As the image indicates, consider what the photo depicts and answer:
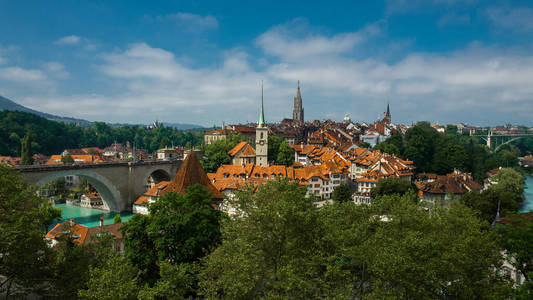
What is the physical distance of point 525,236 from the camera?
11.7 meters

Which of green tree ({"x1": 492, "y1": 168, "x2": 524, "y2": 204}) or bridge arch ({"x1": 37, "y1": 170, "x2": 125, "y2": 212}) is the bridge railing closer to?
bridge arch ({"x1": 37, "y1": 170, "x2": 125, "y2": 212})

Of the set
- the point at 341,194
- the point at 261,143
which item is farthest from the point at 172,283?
the point at 261,143

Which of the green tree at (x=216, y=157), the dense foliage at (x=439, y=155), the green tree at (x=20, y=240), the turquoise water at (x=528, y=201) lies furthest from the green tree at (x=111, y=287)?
the dense foliage at (x=439, y=155)

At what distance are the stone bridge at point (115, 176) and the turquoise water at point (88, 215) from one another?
1.54m

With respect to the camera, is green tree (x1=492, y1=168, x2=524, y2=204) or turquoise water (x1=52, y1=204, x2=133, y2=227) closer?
turquoise water (x1=52, y1=204, x2=133, y2=227)

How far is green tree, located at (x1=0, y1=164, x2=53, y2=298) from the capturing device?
42.6 ft

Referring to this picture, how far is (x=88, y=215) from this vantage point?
49719 mm

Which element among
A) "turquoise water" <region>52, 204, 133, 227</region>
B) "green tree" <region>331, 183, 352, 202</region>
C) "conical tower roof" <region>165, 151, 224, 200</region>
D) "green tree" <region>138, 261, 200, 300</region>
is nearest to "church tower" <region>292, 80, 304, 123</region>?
"green tree" <region>331, 183, 352, 202</region>

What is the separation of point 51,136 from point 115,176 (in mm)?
74657

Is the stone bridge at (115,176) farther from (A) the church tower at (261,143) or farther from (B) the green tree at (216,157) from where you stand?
(A) the church tower at (261,143)

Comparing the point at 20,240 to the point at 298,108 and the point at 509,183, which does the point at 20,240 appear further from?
the point at 298,108

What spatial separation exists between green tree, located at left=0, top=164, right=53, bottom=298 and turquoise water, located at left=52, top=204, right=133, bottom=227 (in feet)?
103

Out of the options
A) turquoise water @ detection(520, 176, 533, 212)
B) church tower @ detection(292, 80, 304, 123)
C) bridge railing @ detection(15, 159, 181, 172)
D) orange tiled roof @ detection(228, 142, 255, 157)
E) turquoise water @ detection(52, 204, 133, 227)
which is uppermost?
church tower @ detection(292, 80, 304, 123)

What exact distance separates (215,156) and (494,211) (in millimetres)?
40147
